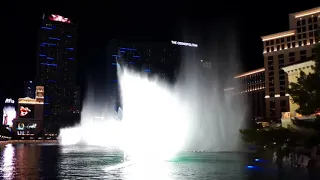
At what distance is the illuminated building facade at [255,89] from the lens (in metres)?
116

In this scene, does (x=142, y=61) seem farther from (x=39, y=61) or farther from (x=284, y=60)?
(x=284, y=60)

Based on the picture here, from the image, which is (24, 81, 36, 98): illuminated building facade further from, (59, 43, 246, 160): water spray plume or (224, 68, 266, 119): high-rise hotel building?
(59, 43, 246, 160): water spray plume

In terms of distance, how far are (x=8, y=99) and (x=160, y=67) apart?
221ft

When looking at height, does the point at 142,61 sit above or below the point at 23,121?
above

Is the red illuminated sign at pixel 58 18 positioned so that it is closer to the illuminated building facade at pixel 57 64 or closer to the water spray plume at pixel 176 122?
the illuminated building facade at pixel 57 64

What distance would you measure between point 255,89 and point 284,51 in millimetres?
28613

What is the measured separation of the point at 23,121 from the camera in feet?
391

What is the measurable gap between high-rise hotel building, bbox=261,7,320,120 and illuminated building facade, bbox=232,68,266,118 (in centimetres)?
1474

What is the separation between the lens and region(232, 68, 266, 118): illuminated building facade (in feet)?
380

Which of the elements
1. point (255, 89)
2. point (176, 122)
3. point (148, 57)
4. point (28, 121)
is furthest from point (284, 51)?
point (148, 57)

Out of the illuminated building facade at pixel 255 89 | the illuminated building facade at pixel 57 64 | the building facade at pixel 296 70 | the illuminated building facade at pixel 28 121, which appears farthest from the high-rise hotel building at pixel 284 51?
the illuminated building facade at pixel 57 64

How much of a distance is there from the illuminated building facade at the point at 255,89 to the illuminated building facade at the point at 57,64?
3591 inches

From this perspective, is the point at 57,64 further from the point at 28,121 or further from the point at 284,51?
the point at 284,51

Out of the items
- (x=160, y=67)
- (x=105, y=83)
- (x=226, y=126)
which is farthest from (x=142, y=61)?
(x=226, y=126)
